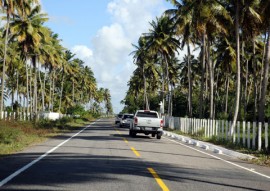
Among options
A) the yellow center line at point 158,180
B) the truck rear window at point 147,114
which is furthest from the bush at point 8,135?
the yellow center line at point 158,180

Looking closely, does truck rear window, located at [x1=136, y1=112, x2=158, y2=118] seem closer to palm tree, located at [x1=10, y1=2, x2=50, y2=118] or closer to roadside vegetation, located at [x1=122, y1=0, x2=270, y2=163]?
roadside vegetation, located at [x1=122, y1=0, x2=270, y2=163]

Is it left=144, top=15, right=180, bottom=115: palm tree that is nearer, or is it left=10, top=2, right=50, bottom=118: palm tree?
left=10, top=2, right=50, bottom=118: palm tree

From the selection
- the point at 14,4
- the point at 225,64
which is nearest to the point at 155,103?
the point at 225,64

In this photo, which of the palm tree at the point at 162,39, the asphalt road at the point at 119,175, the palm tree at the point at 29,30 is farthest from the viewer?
the palm tree at the point at 162,39

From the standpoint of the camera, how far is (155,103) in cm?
10956

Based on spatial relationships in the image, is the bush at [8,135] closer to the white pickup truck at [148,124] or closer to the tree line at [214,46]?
the white pickup truck at [148,124]

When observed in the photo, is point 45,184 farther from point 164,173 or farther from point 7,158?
point 7,158

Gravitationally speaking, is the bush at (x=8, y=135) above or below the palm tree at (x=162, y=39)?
below

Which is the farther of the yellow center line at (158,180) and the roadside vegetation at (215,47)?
the roadside vegetation at (215,47)

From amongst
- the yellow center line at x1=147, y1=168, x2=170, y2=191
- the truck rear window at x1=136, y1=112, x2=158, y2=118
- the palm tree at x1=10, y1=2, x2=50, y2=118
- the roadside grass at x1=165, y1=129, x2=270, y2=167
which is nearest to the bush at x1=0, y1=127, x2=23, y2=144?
the truck rear window at x1=136, y1=112, x2=158, y2=118

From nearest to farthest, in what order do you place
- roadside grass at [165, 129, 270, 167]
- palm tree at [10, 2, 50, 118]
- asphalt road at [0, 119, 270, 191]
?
1. asphalt road at [0, 119, 270, 191]
2. roadside grass at [165, 129, 270, 167]
3. palm tree at [10, 2, 50, 118]

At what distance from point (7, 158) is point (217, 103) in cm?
7756

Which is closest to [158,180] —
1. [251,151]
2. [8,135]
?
[251,151]

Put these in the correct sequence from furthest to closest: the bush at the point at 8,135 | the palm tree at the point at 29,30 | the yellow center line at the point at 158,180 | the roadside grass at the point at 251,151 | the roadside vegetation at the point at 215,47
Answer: the palm tree at the point at 29,30 → the roadside vegetation at the point at 215,47 → the bush at the point at 8,135 → the roadside grass at the point at 251,151 → the yellow center line at the point at 158,180
